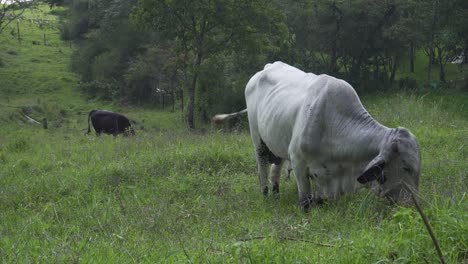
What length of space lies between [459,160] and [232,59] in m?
23.9

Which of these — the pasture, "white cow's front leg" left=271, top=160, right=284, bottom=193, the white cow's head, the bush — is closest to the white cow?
the white cow's head

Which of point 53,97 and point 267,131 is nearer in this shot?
point 267,131

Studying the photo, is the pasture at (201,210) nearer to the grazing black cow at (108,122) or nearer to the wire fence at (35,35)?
the grazing black cow at (108,122)

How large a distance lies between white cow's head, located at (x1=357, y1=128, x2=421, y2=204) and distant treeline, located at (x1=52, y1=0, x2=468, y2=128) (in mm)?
20057

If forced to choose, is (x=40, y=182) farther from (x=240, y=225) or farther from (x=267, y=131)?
(x=240, y=225)

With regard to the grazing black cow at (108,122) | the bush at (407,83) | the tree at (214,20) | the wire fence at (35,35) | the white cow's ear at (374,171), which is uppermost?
the white cow's ear at (374,171)

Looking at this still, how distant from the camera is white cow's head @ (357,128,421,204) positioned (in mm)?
4875

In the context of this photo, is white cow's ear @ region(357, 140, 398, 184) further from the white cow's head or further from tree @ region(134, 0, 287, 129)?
tree @ region(134, 0, 287, 129)

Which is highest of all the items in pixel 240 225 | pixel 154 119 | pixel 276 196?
pixel 240 225

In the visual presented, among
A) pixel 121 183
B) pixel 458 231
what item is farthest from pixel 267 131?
pixel 458 231

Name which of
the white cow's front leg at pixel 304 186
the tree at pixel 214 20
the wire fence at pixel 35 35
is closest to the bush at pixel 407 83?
the tree at pixel 214 20

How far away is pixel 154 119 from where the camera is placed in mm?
Answer: 30953

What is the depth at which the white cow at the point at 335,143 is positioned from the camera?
16.1 ft

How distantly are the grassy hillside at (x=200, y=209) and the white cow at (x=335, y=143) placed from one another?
0.22m
